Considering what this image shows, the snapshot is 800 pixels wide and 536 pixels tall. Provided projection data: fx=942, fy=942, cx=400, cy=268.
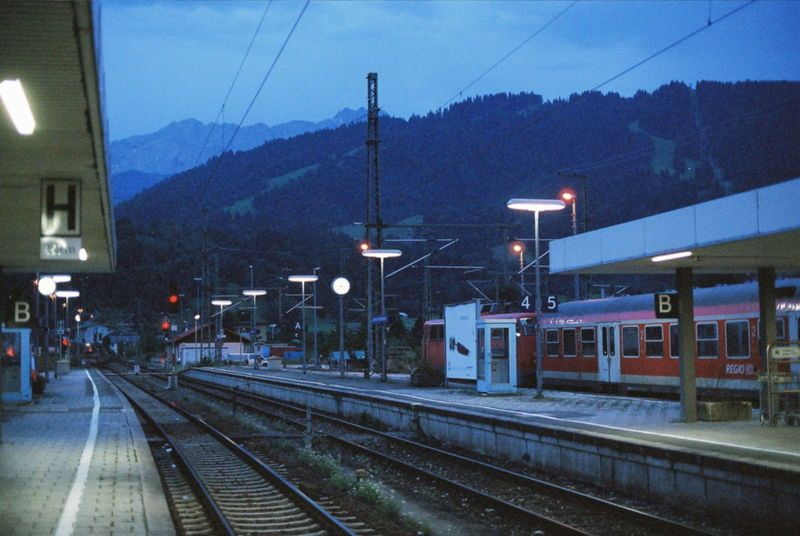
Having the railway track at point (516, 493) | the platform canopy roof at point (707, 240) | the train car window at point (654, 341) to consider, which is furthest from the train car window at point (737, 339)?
the railway track at point (516, 493)

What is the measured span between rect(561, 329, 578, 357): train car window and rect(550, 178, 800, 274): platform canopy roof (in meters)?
11.5

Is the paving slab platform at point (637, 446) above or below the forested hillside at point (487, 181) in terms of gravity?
below

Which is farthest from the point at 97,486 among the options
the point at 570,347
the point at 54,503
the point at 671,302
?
the point at 570,347

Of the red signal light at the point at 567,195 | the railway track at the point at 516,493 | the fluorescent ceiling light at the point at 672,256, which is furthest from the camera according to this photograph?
the red signal light at the point at 567,195

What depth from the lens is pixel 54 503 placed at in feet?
37.8

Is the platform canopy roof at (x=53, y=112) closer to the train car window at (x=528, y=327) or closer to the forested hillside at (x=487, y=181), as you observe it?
the train car window at (x=528, y=327)

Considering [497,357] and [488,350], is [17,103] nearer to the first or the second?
[488,350]

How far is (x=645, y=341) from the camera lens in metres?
27.5

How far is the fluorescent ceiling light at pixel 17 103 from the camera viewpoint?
790 cm

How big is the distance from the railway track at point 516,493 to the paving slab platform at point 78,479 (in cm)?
427

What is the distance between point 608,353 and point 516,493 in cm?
1630

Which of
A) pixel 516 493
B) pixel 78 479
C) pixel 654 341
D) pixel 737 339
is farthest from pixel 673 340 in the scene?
pixel 78 479

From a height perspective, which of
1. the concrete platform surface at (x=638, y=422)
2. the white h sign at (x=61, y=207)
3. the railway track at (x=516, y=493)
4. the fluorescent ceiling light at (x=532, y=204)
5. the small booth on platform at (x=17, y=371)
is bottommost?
the railway track at (x=516, y=493)

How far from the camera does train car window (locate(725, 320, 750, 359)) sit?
22.9 meters
